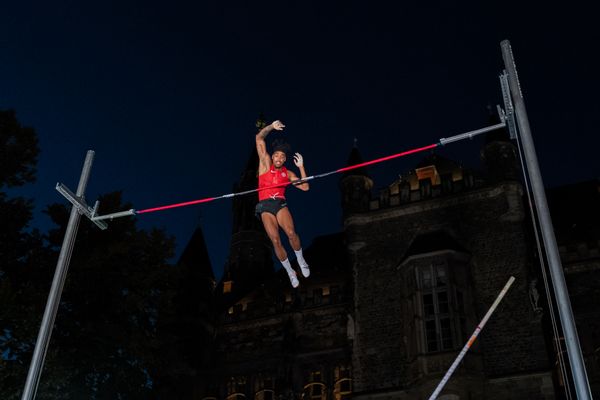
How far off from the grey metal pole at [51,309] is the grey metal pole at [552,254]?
616 centimetres

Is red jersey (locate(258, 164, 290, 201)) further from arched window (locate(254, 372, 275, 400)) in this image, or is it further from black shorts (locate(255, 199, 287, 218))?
arched window (locate(254, 372, 275, 400))

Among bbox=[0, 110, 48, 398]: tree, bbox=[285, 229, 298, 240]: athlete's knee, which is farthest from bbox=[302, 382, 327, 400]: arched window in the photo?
bbox=[285, 229, 298, 240]: athlete's knee

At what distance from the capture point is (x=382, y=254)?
19.7m

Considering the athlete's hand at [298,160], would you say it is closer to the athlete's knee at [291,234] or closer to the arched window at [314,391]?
the athlete's knee at [291,234]

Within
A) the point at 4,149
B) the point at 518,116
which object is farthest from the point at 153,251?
the point at 518,116

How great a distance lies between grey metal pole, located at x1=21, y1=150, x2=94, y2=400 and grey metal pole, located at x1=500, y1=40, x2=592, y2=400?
616 cm

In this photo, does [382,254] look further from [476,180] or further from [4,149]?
[4,149]

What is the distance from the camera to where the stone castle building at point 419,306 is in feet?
55.9

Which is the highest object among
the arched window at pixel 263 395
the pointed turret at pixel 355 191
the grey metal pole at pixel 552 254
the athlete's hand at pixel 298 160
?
the pointed turret at pixel 355 191

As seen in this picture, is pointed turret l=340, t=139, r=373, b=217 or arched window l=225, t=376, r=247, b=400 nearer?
pointed turret l=340, t=139, r=373, b=217

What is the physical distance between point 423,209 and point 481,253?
2.13m

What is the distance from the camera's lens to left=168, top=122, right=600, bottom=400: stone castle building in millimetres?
17047

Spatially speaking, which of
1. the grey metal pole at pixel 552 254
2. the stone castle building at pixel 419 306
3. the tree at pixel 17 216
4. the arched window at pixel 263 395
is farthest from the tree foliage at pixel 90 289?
the grey metal pole at pixel 552 254

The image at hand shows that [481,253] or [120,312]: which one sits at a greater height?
[481,253]
